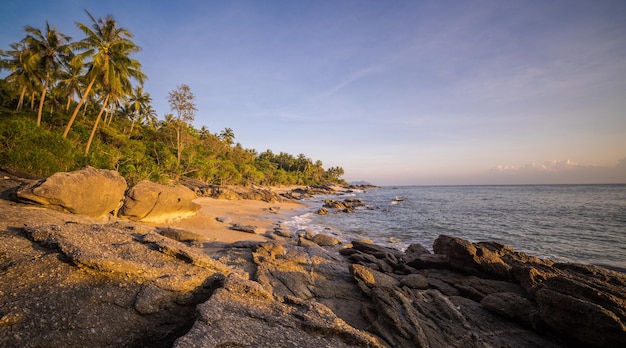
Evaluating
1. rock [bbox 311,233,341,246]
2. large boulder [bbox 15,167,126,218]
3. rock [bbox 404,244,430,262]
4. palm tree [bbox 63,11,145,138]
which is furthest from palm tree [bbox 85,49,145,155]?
rock [bbox 404,244,430,262]

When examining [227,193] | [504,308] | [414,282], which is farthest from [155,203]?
[227,193]

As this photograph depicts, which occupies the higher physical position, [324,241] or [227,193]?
[227,193]

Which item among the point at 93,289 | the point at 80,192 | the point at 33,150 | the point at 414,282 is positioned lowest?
the point at 414,282

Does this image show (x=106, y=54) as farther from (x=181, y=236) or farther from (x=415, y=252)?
(x=415, y=252)

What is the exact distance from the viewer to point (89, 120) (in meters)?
39.2

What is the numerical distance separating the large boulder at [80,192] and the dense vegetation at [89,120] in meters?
7.83

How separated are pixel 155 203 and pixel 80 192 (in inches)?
196

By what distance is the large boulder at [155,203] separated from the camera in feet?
48.2

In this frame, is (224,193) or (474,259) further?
(224,193)

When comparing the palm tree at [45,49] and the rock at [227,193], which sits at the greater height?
the palm tree at [45,49]

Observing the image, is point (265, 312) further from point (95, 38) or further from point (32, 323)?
point (95, 38)

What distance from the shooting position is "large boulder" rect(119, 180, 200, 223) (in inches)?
579

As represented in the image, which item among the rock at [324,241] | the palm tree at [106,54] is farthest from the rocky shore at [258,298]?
the palm tree at [106,54]

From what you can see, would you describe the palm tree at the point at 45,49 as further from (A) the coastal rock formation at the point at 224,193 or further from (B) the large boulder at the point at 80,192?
(B) the large boulder at the point at 80,192
